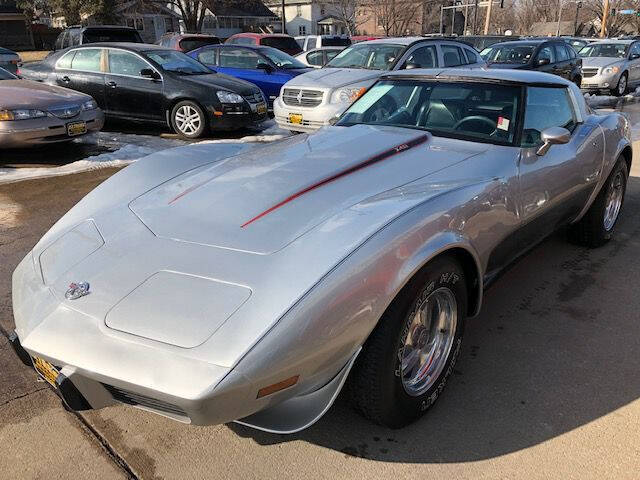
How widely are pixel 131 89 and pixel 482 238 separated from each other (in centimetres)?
799

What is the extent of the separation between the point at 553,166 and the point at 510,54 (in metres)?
10.7

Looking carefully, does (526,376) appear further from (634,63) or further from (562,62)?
(634,63)

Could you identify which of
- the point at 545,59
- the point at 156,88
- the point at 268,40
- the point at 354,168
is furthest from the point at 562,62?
the point at 354,168

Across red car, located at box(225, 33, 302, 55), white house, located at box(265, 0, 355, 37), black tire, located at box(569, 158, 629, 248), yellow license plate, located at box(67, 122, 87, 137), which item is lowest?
black tire, located at box(569, 158, 629, 248)

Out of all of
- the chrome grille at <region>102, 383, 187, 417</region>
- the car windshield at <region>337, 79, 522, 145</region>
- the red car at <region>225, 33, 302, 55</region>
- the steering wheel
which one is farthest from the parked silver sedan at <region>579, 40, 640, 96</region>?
the chrome grille at <region>102, 383, 187, 417</region>

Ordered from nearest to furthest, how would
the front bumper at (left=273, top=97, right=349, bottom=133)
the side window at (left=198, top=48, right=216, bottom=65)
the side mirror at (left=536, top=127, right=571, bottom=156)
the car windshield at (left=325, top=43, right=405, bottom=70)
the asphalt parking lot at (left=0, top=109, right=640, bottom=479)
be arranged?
the asphalt parking lot at (left=0, top=109, right=640, bottom=479) → the side mirror at (left=536, top=127, right=571, bottom=156) → the front bumper at (left=273, top=97, right=349, bottom=133) → the car windshield at (left=325, top=43, right=405, bottom=70) → the side window at (left=198, top=48, right=216, bottom=65)

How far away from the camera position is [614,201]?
188 inches

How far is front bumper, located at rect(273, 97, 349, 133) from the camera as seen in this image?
8352 millimetres

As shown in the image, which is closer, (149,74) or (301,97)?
(301,97)

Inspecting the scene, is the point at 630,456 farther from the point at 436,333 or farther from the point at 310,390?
the point at 310,390

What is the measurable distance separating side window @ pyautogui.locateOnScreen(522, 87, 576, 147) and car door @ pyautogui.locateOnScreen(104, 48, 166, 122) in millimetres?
6822

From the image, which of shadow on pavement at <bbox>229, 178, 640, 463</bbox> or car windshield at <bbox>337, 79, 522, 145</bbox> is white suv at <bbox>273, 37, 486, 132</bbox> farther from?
shadow on pavement at <bbox>229, 178, 640, 463</bbox>

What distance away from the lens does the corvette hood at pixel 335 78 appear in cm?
866

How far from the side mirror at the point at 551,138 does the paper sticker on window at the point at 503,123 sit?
21cm
